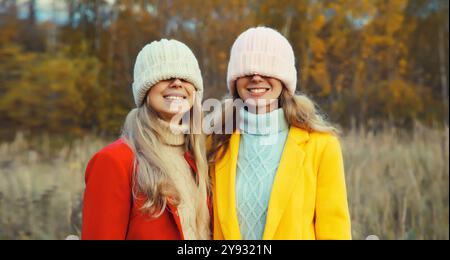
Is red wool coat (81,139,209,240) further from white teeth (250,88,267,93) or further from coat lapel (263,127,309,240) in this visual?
white teeth (250,88,267,93)

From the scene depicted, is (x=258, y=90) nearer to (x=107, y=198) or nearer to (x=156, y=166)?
(x=156, y=166)

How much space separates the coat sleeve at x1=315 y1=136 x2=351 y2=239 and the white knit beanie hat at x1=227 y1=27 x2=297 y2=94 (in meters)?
0.35

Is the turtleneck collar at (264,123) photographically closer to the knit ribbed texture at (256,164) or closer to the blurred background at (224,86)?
the knit ribbed texture at (256,164)

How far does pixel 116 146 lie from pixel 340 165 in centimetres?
78

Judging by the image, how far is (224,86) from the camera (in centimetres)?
674

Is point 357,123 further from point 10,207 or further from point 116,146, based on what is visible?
point 116,146

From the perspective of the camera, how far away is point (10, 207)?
15.6ft

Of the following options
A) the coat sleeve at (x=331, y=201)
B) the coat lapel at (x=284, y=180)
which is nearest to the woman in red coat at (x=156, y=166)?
the coat lapel at (x=284, y=180)

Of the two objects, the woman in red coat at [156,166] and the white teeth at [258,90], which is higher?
the white teeth at [258,90]

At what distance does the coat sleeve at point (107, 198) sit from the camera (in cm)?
209

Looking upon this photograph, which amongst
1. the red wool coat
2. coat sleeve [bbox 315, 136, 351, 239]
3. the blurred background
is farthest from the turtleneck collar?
the blurred background

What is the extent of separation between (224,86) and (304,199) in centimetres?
455

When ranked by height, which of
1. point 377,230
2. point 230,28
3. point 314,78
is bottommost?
point 377,230
